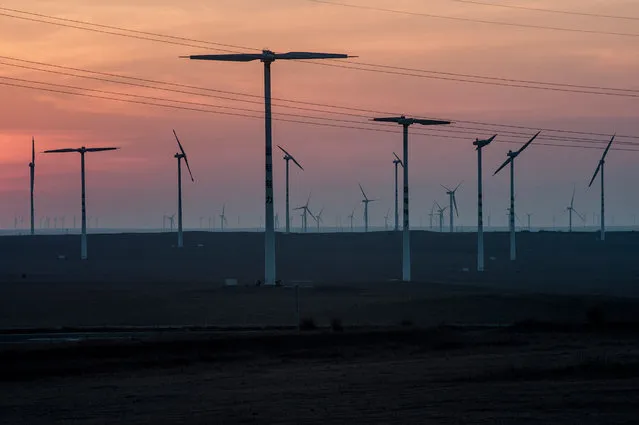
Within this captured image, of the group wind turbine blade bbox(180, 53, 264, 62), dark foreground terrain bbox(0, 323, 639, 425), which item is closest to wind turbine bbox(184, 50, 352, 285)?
wind turbine blade bbox(180, 53, 264, 62)

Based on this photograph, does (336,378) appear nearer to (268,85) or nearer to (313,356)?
(313,356)

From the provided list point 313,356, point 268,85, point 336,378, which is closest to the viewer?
point 336,378

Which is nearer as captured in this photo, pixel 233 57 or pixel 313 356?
pixel 313 356

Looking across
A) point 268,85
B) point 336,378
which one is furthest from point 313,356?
point 268,85

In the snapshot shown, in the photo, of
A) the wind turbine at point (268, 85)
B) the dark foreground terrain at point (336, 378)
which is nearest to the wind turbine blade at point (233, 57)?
the wind turbine at point (268, 85)

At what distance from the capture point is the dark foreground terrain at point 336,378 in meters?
28.9

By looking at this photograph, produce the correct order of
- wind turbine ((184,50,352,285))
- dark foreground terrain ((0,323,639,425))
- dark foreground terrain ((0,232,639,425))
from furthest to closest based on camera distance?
wind turbine ((184,50,352,285)) < dark foreground terrain ((0,232,639,425)) < dark foreground terrain ((0,323,639,425))

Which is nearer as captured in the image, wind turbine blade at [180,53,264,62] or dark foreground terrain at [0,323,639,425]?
dark foreground terrain at [0,323,639,425]

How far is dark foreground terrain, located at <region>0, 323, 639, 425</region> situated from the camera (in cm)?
2894

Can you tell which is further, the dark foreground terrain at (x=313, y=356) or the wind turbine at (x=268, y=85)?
the wind turbine at (x=268, y=85)

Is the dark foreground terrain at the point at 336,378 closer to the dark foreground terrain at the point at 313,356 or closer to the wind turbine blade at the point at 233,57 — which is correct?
the dark foreground terrain at the point at 313,356

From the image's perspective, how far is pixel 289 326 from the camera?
57.6 meters

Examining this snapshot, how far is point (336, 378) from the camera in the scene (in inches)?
1421

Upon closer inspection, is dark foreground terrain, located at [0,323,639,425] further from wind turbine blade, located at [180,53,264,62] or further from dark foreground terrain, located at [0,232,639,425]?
wind turbine blade, located at [180,53,264,62]
